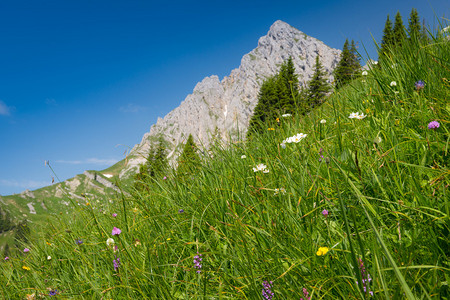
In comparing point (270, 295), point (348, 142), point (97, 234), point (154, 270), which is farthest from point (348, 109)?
point (97, 234)

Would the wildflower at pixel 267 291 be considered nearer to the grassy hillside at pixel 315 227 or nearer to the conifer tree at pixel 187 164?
the grassy hillside at pixel 315 227

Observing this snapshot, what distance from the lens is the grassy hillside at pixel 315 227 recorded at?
51.0 inches

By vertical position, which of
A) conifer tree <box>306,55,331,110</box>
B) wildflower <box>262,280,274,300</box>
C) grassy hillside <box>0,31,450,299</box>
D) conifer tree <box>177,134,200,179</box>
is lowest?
wildflower <box>262,280,274,300</box>

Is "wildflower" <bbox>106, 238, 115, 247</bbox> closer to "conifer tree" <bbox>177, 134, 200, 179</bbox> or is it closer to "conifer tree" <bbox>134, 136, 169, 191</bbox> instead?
"conifer tree" <bbox>134, 136, 169, 191</bbox>

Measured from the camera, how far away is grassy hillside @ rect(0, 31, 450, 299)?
4.25 ft

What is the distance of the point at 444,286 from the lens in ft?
3.90

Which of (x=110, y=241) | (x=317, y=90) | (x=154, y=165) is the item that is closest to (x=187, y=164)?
(x=154, y=165)

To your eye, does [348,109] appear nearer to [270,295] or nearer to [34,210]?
[270,295]

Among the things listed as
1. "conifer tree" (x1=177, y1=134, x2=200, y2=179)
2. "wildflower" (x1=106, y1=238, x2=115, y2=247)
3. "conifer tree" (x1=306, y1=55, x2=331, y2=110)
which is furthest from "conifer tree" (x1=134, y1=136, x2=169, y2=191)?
"conifer tree" (x1=306, y1=55, x2=331, y2=110)

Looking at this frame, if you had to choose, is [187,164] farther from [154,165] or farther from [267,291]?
[267,291]

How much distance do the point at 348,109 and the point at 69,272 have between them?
3.96 metres

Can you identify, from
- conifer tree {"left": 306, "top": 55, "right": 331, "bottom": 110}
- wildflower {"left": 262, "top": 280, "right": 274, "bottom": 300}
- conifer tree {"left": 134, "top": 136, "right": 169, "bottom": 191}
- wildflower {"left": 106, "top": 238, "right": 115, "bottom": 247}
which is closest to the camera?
wildflower {"left": 262, "top": 280, "right": 274, "bottom": 300}

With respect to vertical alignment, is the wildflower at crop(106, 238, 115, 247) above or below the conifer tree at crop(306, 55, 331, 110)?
below

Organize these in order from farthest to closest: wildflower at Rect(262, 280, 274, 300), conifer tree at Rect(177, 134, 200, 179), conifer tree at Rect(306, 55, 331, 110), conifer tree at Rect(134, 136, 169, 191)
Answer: conifer tree at Rect(306, 55, 331, 110) < conifer tree at Rect(177, 134, 200, 179) < conifer tree at Rect(134, 136, 169, 191) < wildflower at Rect(262, 280, 274, 300)
